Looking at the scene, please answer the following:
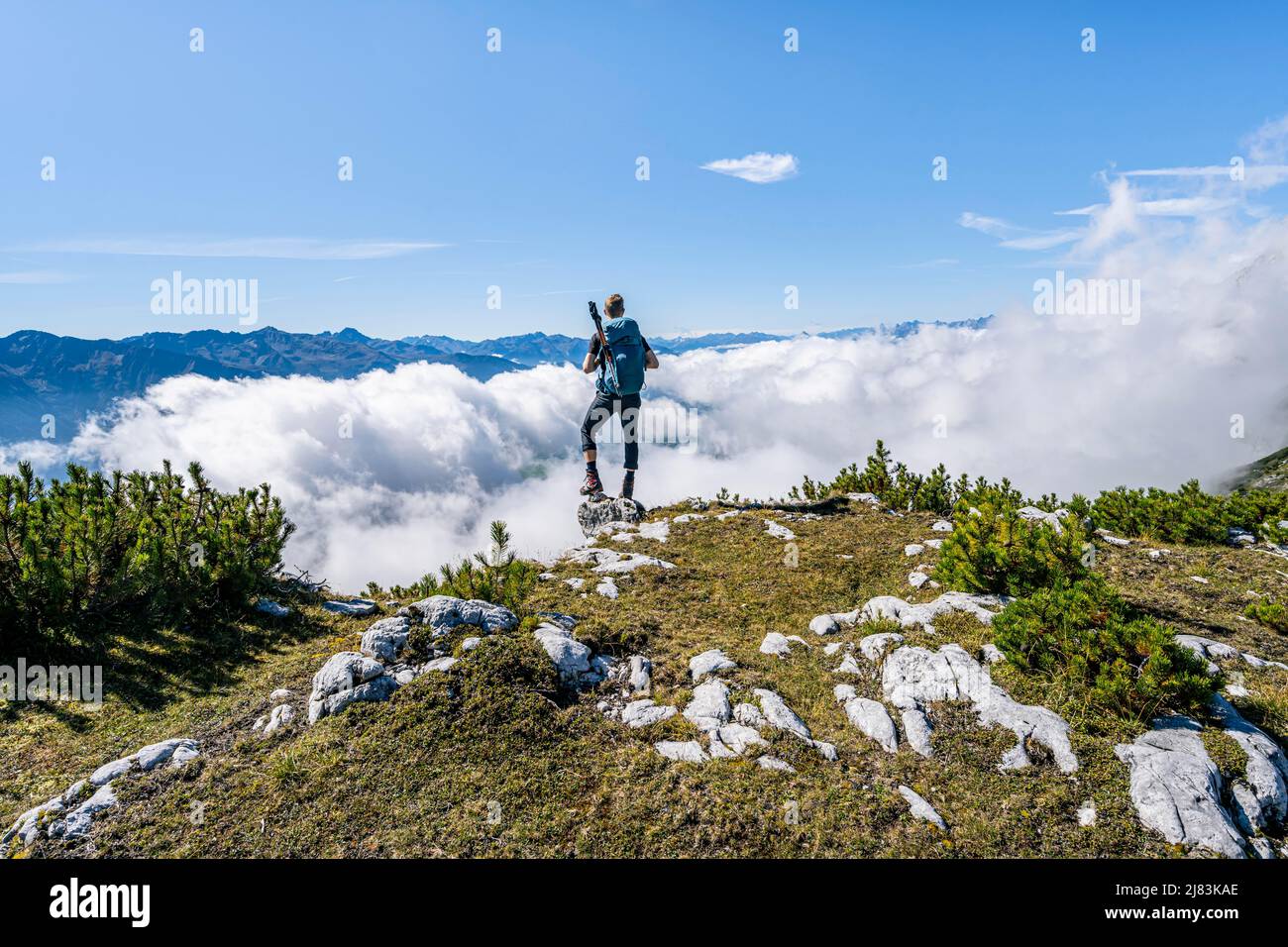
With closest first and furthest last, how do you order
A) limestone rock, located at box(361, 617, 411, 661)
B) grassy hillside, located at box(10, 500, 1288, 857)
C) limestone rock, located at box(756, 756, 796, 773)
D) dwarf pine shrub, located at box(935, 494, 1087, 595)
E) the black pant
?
grassy hillside, located at box(10, 500, 1288, 857) → limestone rock, located at box(756, 756, 796, 773) → limestone rock, located at box(361, 617, 411, 661) → dwarf pine shrub, located at box(935, 494, 1087, 595) → the black pant

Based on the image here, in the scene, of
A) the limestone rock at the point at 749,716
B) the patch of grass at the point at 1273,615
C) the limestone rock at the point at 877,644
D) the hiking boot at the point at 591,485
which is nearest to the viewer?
the limestone rock at the point at 749,716

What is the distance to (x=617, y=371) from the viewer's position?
15.4m

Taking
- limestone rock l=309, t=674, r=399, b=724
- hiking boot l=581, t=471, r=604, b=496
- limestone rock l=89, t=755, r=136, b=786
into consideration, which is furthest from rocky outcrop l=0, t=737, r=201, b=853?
hiking boot l=581, t=471, r=604, b=496

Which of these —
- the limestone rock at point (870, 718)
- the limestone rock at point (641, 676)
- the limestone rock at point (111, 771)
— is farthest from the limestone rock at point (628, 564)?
the limestone rock at point (111, 771)

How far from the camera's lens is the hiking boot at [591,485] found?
708 inches

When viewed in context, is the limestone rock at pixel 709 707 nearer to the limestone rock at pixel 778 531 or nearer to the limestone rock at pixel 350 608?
the limestone rock at pixel 350 608

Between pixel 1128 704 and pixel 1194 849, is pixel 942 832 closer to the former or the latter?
pixel 1194 849

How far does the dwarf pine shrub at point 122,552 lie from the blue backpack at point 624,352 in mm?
8515

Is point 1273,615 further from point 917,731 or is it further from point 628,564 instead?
point 628,564

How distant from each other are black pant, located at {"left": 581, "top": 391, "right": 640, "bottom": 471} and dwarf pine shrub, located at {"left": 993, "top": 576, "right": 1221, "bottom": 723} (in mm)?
10511

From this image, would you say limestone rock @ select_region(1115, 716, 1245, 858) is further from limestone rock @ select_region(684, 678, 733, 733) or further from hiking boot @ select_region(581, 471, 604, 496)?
hiking boot @ select_region(581, 471, 604, 496)

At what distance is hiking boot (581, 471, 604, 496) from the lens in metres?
18.0

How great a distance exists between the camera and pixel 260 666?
318 inches

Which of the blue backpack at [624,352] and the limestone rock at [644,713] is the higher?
the blue backpack at [624,352]
